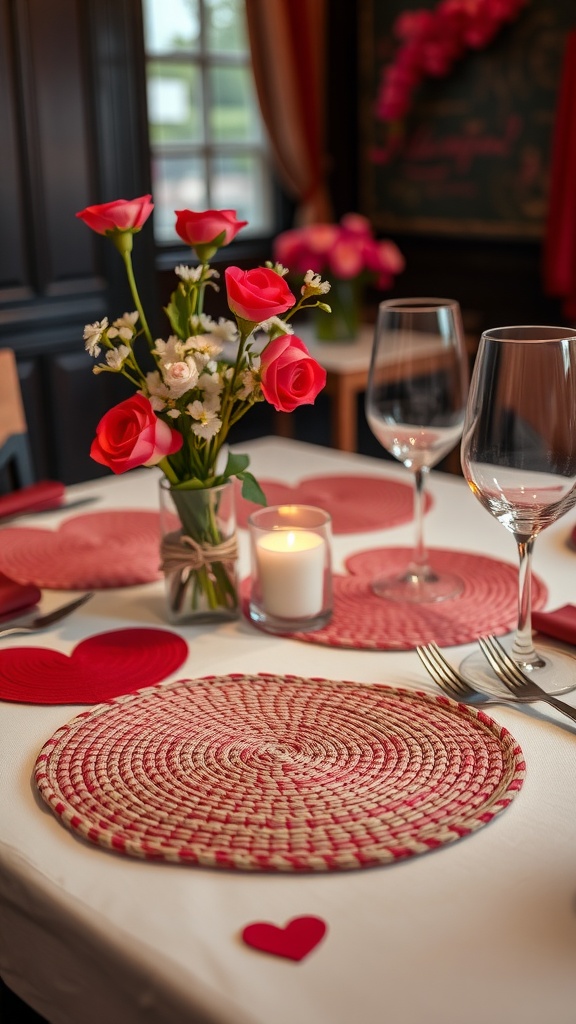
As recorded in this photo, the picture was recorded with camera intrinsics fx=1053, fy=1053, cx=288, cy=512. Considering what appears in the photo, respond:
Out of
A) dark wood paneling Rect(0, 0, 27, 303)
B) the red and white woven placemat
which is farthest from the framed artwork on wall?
the red and white woven placemat

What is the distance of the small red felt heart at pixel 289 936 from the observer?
578 millimetres

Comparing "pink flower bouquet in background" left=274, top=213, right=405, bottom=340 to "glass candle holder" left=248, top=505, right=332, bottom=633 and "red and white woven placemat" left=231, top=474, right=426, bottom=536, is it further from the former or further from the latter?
"glass candle holder" left=248, top=505, right=332, bottom=633

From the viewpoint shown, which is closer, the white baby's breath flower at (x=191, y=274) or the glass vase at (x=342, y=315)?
the white baby's breath flower at (x=191, y=274)

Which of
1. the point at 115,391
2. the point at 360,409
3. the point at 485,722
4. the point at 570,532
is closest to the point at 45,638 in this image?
the point at 485,722

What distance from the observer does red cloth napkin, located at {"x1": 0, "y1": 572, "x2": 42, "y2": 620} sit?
108 centimetres

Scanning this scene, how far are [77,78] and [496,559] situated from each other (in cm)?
214

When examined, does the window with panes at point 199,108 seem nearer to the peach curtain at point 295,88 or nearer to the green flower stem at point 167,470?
the peach curtain at point 295,88

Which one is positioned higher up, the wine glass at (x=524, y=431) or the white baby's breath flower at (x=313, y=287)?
the white baby's breath flower at (x=313, y=287)

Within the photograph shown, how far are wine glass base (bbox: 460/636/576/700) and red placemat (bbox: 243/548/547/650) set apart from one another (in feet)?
0.17

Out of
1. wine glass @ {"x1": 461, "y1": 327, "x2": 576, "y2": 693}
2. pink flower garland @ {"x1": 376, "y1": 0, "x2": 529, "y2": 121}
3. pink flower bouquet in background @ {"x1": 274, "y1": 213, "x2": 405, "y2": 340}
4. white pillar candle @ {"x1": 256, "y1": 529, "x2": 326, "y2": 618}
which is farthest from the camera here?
pink flower garland @ {"x1": 376, "y1": 0, "x2": 529, "y2": 121}

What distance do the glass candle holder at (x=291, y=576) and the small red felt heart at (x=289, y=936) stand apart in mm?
451

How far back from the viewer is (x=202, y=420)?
98 centimetres

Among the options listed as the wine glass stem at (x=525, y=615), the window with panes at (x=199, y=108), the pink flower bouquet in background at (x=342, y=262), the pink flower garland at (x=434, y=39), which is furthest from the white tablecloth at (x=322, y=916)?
the pink flower garland at (x=434, y=39)

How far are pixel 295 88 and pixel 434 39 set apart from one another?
1.79 ft
